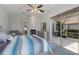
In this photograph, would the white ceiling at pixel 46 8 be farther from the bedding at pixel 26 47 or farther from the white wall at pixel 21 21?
the bedding at pixel 26 47

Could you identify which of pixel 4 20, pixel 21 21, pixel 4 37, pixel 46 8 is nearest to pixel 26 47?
pixel 4 37

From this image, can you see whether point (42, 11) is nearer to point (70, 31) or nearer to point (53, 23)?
point (53, 23)

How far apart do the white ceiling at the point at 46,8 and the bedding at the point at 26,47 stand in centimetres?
53

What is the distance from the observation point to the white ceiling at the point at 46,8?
2.44 metres

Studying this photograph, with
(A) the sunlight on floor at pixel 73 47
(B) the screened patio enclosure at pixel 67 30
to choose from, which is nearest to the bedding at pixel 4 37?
(B) the screened patio enclosure at pixel 67 30

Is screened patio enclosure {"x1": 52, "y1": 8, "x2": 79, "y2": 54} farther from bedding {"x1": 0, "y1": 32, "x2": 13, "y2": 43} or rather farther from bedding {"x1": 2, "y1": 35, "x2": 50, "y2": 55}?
bedding {"x1": 0, "y1": 32, "x2": 13, "y2": 43}

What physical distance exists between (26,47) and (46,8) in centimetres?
83

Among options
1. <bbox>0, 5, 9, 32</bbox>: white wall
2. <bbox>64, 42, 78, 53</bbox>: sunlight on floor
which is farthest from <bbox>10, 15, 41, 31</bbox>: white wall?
<bbox>64, 42, 78, 53</bbox>: sunlight on floor

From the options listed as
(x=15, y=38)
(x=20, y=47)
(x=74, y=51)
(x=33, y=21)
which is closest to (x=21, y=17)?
(x=33, y=21)

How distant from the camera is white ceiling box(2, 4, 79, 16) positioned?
2.44 meters

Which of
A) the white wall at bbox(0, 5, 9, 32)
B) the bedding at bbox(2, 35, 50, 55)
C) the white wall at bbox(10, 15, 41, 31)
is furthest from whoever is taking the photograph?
the white wall at bbox(10, 15, 41, 31)

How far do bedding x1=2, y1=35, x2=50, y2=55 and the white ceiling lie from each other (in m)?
0.53

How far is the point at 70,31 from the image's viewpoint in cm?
262
